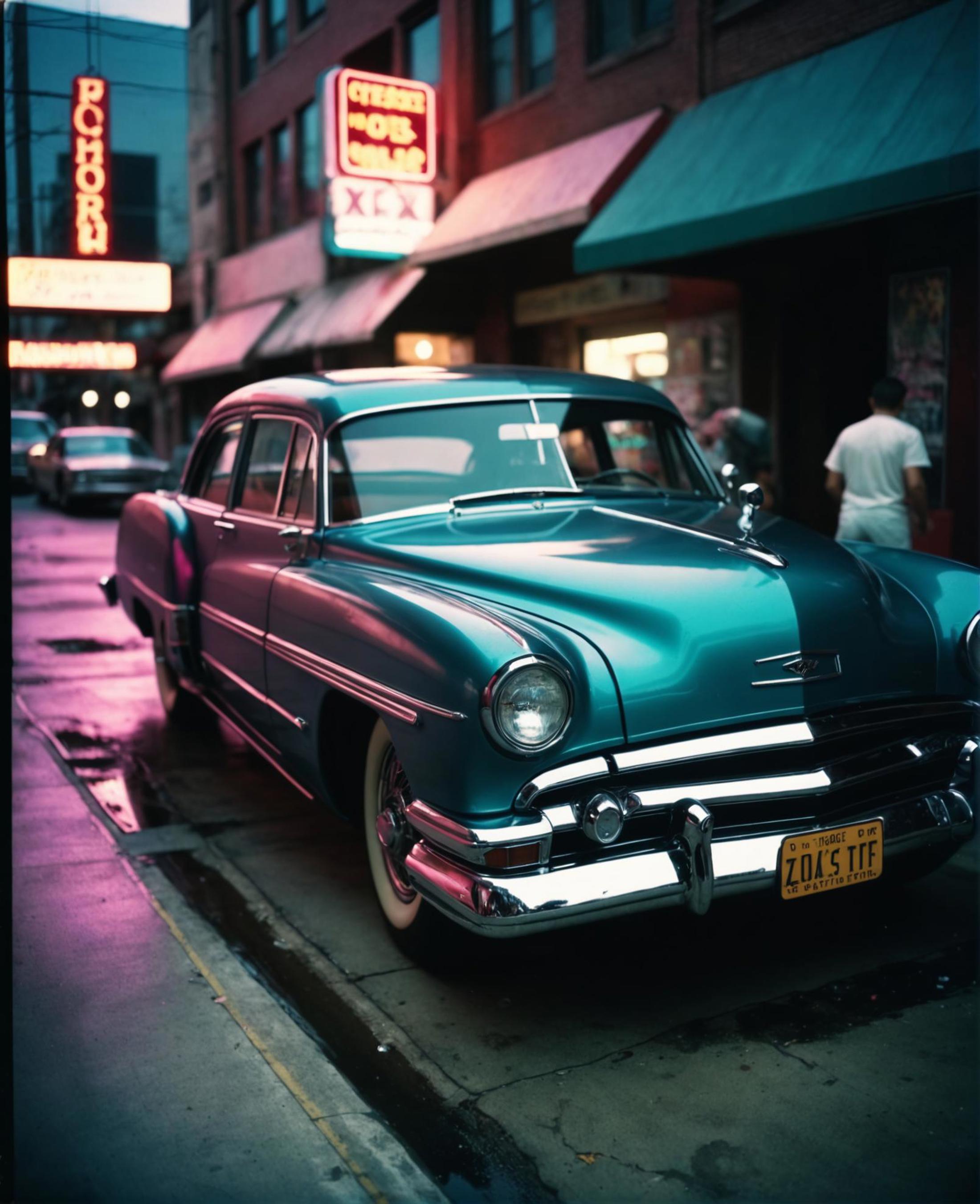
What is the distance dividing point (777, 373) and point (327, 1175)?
32.3ft

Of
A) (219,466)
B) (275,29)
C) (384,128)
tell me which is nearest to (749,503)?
(219,466)

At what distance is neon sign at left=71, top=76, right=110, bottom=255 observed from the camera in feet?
85.9

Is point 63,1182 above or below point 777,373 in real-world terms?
below

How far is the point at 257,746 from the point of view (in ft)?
16.6

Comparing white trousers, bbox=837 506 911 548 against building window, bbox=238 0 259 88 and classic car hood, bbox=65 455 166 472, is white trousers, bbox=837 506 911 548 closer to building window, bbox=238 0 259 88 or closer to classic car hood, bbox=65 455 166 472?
classic car hood, bbox=65 455 166 472

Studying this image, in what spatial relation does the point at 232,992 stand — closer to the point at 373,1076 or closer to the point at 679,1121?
the point at 373,1076

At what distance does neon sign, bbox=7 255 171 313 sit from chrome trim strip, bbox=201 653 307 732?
88.2 feet

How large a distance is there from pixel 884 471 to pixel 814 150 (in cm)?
314

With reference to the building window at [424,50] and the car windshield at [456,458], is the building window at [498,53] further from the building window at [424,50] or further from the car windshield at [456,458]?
the car windshield at [456,458]

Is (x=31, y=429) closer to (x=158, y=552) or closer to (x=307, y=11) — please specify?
(x=307, y=11)

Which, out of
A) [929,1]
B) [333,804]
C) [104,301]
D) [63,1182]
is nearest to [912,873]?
[333,804]

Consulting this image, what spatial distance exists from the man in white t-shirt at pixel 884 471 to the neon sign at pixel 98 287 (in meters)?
26.0

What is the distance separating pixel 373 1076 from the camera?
3158mm

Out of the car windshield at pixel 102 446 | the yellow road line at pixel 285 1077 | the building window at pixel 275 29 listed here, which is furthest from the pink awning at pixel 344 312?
the yellow road line at pixel 285 1077
